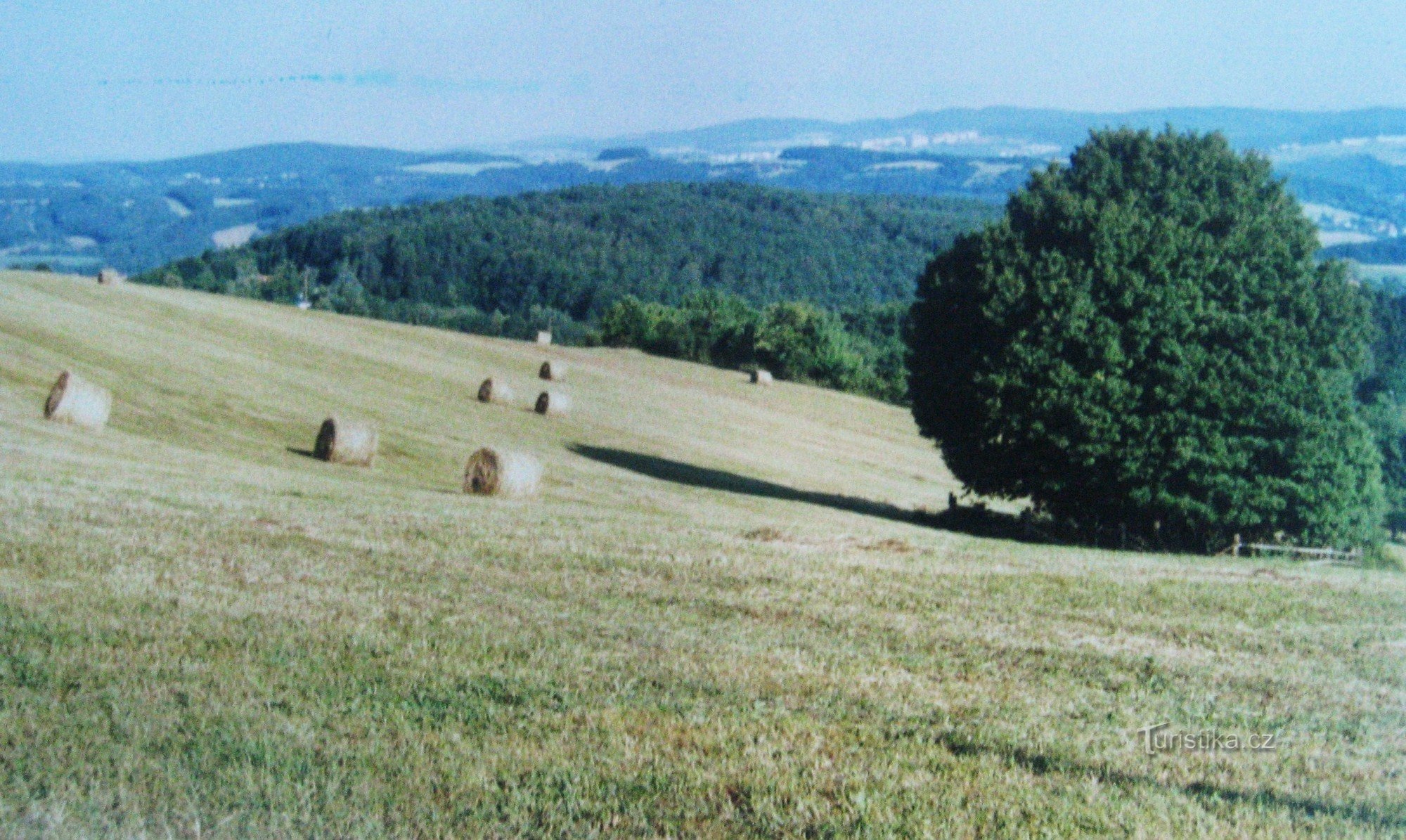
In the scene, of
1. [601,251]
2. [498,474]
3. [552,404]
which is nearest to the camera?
[498,474]

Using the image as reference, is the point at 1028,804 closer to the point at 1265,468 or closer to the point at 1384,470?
the point at 1265,468

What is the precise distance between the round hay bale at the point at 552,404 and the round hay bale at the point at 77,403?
19.5 meters

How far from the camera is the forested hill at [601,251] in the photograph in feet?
444

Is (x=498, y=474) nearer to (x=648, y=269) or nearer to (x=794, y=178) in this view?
(x=648, y=269)

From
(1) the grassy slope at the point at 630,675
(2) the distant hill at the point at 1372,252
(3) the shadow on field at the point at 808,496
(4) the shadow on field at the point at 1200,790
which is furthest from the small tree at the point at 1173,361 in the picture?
(4) the shadow on field at the point at 1200,790

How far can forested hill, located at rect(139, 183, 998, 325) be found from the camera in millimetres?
135375

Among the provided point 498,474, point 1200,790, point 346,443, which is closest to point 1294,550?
point 498,474

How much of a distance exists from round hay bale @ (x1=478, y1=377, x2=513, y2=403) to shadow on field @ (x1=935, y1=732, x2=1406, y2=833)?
40431 millimetres

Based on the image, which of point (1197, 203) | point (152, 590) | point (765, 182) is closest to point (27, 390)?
point (152, 590)

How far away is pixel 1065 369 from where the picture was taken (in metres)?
31.2

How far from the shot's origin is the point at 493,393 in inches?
1834

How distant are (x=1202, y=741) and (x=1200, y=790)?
99 centimetres

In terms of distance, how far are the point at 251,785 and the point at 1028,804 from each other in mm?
3815

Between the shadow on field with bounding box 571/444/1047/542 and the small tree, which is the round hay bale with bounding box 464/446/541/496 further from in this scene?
the small tree
